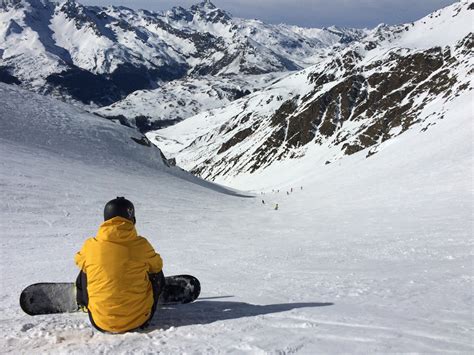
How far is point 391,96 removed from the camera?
135375mm

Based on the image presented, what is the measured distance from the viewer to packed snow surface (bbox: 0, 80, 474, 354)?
5.70 metres

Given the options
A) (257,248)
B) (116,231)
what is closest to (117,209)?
(116,231)

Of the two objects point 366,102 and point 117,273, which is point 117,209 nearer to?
point 117,273

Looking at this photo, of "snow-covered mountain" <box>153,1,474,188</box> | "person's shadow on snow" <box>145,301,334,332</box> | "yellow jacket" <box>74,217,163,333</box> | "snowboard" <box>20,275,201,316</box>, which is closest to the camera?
"yellow jacket" <box>74,217,163,333</box>

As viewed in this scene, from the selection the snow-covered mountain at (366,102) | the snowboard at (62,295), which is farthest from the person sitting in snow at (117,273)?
the snow-covered mountain at (366,102)

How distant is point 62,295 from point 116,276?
62.7 inches

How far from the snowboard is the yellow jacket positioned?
1.07m

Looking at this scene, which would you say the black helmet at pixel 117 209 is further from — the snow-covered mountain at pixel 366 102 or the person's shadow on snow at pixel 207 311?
the snow-covered mountain at pixel 366 102

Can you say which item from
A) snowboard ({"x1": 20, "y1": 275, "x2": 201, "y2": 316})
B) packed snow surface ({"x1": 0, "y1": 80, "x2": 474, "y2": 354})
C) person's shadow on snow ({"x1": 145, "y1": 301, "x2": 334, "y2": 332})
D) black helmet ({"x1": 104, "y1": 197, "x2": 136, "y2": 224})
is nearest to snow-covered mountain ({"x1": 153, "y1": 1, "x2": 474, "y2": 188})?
packed snow surface ({"x1": 0, "y1": 80, "x2": 474, "y2": 354})

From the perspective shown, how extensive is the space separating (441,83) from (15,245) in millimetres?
122691

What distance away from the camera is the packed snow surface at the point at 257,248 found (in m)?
5.70

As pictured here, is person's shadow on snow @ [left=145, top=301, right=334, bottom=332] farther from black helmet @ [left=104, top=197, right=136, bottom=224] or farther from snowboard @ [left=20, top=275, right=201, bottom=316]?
black helmet @ [left=104, top=197, right=136, bottom=224]

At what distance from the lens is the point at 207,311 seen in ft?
22.9

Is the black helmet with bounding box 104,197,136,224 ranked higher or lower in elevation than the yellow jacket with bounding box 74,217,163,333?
higher
